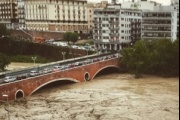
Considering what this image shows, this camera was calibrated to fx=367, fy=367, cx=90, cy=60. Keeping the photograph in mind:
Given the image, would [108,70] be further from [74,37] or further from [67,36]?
[67,36]

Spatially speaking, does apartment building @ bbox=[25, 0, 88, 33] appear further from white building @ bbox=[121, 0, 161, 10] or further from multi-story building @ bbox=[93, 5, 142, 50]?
multi-story building @ bbox=[93, 5, 142, 50]

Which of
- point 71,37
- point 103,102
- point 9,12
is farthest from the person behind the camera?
point 9,12

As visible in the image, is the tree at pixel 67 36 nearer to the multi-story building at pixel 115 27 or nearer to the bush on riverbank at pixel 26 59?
the multi-story building at pixel 115 27

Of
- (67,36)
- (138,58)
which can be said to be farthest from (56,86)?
(67,36)

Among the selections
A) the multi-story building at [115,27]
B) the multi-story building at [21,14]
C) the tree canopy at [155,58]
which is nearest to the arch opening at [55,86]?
the tree canopy at [155,58]

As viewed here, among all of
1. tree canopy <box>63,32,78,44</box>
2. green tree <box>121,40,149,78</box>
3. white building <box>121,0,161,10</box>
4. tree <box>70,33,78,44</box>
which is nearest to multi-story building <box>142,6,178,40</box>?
white building <box>121,0,161,10</box>

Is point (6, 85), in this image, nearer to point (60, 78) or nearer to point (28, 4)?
point (60, 78)
